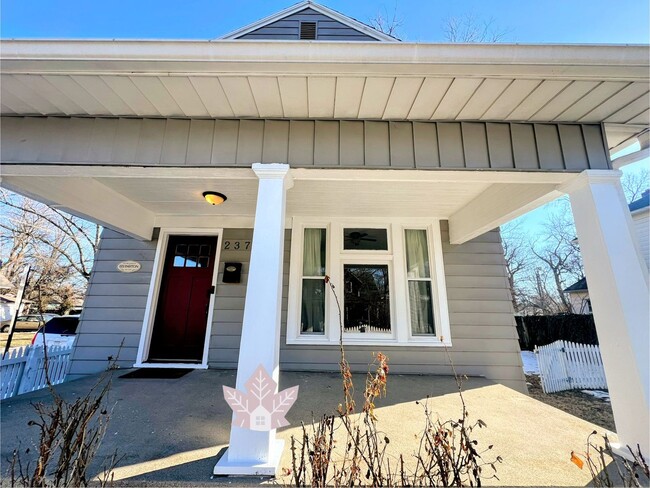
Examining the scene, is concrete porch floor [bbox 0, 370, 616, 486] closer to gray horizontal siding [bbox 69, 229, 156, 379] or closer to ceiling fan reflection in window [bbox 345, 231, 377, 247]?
gray horizontal siding [bbox 69, 229, 156, 379]

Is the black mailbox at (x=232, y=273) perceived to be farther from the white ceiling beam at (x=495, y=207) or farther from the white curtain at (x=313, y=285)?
the white ceiling beam at (x=495, y=207)

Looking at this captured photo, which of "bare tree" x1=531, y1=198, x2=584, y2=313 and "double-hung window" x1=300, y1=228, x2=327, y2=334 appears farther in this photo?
"bare tree" x1=531, y1=198, x2=584, y2=313

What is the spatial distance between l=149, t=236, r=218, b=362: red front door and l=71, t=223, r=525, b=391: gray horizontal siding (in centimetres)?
24

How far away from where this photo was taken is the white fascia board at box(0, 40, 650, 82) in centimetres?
189

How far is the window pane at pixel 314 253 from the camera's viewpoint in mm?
4359

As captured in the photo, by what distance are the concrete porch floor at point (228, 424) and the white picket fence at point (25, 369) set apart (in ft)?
1.13

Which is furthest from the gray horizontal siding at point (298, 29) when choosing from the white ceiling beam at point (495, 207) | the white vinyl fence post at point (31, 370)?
the white vinyl fence post at point (31, 370)

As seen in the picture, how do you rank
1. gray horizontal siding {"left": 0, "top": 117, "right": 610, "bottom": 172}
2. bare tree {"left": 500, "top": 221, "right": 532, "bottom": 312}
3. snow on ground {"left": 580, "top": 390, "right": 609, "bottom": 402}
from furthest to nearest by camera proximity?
1. bare tree {"left": 500, "top": 221, "right": 532, "bottom": 312}
2. snow on ground {"left": 580, "top": 390, "right": 609, "bottom": 402}
3. gray horizontal siding {"left": 0, "top": 117, "right": 610, "bottom": 172}

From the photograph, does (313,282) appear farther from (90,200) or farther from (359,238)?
(90,200)

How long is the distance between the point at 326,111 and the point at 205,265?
3229mm

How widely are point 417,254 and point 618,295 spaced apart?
248 cm

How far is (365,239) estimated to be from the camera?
446 centimetres

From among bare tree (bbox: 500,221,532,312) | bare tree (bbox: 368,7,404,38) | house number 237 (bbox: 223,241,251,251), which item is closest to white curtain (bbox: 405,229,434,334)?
house number 237 (bbox: 223,241,251,251)

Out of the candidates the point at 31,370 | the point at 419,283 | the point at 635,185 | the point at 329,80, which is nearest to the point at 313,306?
the point at 419,283
